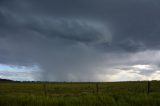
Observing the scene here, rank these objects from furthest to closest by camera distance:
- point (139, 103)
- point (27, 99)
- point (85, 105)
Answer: point (27, 99), point (139, 103), point (85, 105)

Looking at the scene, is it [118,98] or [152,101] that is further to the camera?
[118,98]

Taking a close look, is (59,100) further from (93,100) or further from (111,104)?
(111,104)

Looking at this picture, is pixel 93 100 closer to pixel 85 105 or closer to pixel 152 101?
pixel 85 105

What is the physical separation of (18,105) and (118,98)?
8218 millimetres

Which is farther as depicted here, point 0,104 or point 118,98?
point 118,98

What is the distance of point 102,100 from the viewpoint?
828 inches

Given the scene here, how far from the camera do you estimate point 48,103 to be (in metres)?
20.3

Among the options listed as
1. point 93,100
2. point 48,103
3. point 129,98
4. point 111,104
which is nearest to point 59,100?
point 48,103

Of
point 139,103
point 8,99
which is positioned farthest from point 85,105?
point 8,99

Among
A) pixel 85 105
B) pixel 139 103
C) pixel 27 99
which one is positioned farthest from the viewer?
pixel 27 99

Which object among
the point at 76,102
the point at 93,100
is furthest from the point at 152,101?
the point at 76,102

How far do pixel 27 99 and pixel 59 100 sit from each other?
9.03 ft

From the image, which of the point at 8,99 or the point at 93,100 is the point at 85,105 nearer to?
the point at 93,100

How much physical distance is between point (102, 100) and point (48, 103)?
425cm
